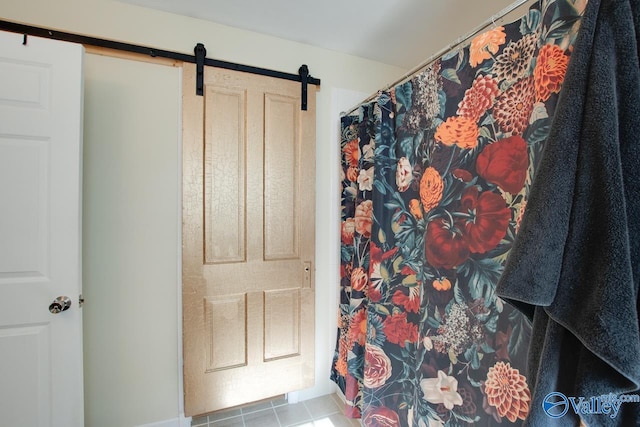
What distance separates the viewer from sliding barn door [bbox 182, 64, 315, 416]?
149cm

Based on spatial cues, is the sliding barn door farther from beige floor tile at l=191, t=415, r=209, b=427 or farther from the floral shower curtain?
the floral shower curtain

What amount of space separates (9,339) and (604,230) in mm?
2084

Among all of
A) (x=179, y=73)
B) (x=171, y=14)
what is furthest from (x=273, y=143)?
(x=171, y=14)

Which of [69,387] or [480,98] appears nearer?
[480,98]

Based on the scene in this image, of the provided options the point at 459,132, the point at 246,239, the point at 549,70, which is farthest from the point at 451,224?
the point at 246,239

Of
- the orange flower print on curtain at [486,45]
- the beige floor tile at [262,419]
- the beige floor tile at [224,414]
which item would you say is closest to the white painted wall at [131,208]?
the beige floor tile at [224,414]

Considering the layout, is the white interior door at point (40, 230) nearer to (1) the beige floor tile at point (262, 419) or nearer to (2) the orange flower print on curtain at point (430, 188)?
(1) the beige floor tile at point (262, 419)

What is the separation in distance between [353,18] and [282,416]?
99.4 inches

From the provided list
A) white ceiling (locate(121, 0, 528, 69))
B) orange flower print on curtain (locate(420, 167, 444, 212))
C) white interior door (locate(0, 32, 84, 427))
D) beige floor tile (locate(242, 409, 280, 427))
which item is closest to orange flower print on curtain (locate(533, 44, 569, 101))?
orange flower print on curtain (locate(420, 167, 444, 212))

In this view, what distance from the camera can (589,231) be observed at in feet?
1.86

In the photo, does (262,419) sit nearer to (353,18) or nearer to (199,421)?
(199,421)

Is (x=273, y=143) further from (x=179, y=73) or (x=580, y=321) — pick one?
(x=580, y=321)

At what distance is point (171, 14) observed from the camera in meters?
1.46
